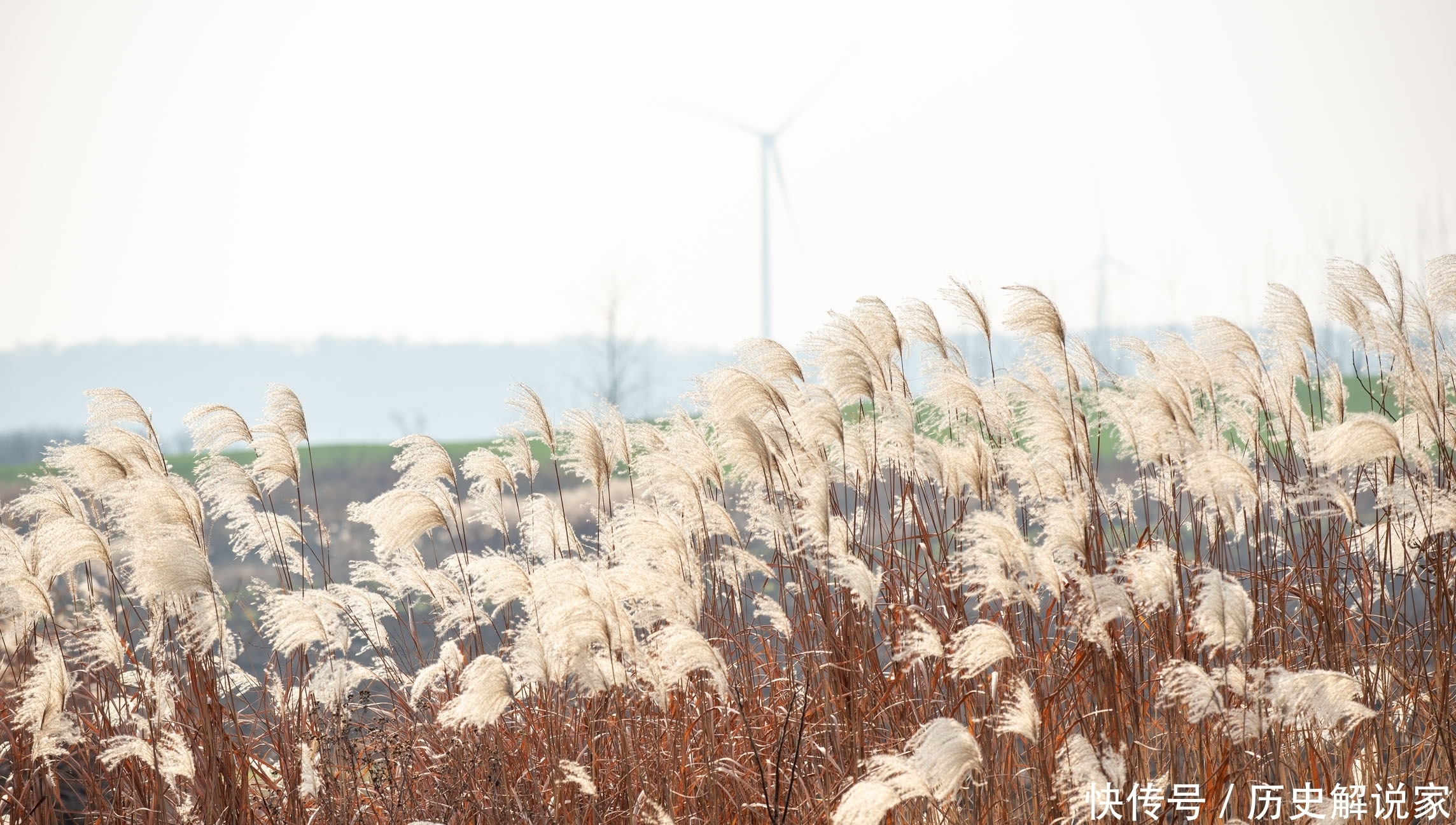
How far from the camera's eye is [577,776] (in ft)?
10.0

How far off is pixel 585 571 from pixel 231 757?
155 centimetres

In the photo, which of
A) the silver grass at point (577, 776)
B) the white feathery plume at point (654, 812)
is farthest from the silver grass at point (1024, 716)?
the silver grass at point (577, 776)

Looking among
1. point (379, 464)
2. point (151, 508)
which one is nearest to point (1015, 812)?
point (151, 508)

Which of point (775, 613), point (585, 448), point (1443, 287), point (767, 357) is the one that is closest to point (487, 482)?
point (585, 448)

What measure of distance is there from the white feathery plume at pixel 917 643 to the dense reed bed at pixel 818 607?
0.05m

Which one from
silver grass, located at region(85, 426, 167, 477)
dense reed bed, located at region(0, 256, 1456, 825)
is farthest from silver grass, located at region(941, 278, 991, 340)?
silver grass, located at region(85, 426, 167, 477)

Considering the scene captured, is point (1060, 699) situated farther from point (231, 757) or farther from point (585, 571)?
point (231, 757)

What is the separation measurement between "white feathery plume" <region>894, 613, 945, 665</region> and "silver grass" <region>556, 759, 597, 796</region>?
0.94 m

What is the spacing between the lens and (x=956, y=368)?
425 centimetres

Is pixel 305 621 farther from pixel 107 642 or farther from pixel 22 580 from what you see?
pixel 22 580

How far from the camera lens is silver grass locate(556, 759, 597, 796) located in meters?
2.95

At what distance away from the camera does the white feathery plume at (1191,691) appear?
2.87 m

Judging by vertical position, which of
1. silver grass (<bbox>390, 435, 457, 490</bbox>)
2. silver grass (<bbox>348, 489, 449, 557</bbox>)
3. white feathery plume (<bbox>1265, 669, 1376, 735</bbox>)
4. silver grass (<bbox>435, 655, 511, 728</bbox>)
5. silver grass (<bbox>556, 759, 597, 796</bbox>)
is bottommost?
silver grass (<bbox>556, 759, 597, 796</bbox>)

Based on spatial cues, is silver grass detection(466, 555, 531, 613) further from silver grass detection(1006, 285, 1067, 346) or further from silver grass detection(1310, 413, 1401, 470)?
silver grass detection(1310, 413, 1401, 470)
